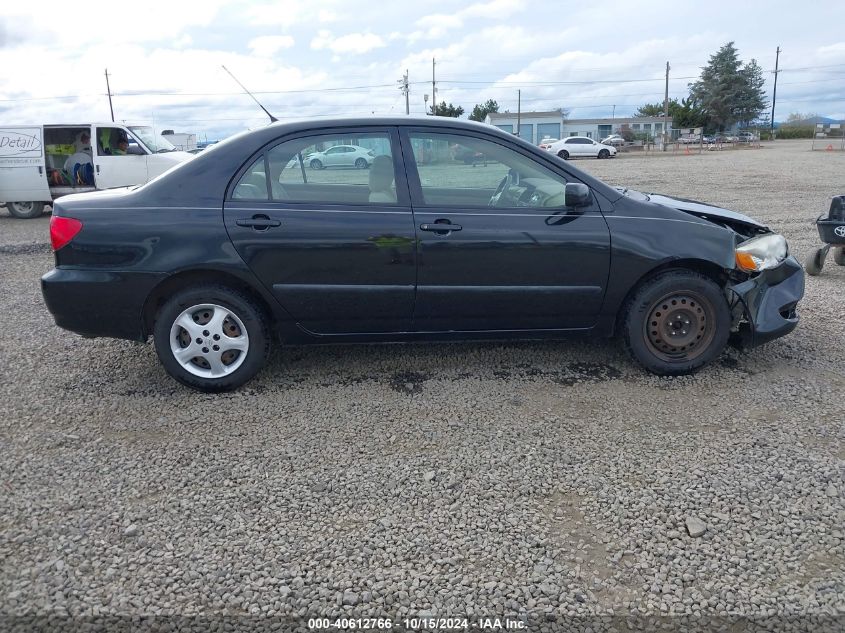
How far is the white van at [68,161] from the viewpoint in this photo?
1382 cm

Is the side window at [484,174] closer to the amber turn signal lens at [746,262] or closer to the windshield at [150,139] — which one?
the amber turn signal lens at [746,262]

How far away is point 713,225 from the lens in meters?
4.43

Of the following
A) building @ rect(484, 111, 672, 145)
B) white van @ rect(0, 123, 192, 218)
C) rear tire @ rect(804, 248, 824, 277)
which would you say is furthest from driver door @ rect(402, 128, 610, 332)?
building @ rect(484, 111, 672, 145)

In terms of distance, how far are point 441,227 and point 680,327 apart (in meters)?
1.68

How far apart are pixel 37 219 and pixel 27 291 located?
788 cm

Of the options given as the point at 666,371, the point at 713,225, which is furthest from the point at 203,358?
the point at 713,225

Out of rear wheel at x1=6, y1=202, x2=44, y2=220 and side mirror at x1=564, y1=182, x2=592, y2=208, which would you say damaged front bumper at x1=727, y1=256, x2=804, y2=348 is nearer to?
side mirror at x1=564, y1=182, x2=592, y2=208

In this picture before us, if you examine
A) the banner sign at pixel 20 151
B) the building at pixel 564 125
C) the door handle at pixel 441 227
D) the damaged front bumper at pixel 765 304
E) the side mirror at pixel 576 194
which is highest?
the building at pixel 564 125

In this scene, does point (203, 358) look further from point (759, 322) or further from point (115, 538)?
point (759, 322)

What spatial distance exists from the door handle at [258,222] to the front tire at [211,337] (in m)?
0.42

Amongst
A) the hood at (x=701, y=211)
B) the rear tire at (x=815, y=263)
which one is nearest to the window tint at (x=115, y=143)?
the hood at (x=701, y=211)

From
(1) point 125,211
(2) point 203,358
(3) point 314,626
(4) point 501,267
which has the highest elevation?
(1) point 125,211

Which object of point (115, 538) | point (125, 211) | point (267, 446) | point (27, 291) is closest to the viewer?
point (115, 538)

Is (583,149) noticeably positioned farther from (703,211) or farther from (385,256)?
(385,256)
